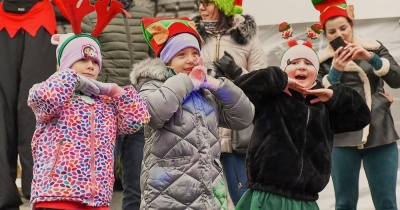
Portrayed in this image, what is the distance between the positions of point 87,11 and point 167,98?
67 cm

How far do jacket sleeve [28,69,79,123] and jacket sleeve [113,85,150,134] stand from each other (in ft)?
1.00

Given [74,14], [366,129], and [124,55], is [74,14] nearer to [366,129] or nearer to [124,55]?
[124,55]

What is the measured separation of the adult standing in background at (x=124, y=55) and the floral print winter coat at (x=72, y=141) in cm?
138

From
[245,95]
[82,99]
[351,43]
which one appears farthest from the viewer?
[351,43]

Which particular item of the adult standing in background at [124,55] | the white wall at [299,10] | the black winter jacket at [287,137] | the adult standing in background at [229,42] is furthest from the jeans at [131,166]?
the white wall at [299,10]

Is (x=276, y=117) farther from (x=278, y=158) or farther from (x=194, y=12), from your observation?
(x=194, y=12)

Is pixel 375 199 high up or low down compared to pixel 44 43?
down

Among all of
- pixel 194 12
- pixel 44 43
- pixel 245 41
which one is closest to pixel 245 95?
pixel 245 41

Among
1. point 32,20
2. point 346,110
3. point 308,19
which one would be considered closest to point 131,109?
point 346,110

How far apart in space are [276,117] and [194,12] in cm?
257

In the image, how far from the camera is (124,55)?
251 inches

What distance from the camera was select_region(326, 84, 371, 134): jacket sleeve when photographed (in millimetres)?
→ 5219

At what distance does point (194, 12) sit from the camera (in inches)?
297

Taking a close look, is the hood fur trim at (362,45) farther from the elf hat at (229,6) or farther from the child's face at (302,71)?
the child's face at (302,71)
